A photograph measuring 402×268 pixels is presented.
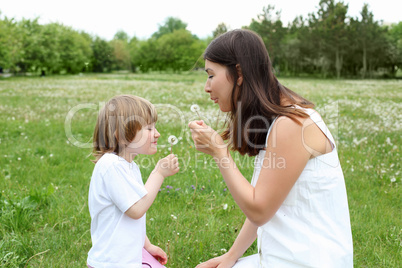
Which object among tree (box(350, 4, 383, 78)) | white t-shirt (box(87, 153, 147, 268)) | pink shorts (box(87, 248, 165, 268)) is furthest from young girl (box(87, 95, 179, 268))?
tree (box(350, 4, 383, 78))

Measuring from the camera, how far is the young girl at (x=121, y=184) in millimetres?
2105

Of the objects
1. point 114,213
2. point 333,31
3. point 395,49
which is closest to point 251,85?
point 114,213

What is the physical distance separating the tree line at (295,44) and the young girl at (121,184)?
3796 cm

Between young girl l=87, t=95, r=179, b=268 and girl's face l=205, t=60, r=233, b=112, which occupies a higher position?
girl's face l=205, t=60, r=233, b=112

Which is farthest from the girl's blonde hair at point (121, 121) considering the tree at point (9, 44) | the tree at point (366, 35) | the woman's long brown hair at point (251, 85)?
the tree at point (366, 35)

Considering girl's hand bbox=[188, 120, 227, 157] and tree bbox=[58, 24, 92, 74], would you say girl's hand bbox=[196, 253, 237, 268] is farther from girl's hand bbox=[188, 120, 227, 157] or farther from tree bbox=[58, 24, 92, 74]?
tree bbox=[58, 24, 92, 74]

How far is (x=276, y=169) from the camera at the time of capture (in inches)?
75.4

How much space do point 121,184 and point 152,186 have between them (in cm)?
21

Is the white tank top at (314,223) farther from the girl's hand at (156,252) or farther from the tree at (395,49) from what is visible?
the tree at (395,49)

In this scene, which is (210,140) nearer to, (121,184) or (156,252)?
(121,184)

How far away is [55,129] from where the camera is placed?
789 centimetres

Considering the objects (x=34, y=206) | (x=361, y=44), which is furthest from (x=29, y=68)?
(x=34, y=206)

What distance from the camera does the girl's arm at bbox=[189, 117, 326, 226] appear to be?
6.29 ft

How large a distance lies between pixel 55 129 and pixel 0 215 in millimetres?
4487
